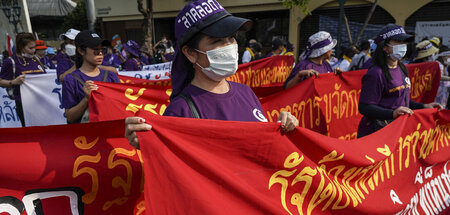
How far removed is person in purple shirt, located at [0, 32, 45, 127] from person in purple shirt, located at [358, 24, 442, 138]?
5073 mm

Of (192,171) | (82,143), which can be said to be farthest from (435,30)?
(82,143)

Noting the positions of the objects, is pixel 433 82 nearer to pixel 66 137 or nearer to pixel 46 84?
pixel 66 137

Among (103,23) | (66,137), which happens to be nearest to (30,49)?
(66,137)

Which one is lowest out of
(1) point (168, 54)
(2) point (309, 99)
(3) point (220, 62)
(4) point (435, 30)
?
(1) point (168, 54)

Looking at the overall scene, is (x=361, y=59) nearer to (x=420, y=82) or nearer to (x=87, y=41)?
(x=420, y=82)

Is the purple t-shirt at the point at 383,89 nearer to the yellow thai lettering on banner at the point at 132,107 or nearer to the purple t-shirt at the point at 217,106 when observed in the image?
the purple t-shirt at the point at 217,106

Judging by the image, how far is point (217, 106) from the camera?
167 centimetres

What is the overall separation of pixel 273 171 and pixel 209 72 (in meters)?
0.66

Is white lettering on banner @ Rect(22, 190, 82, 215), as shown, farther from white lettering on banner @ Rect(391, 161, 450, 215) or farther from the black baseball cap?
white lettering on banner @ Rect(391, 161, 450, 215)

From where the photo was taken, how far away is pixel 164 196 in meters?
1.45

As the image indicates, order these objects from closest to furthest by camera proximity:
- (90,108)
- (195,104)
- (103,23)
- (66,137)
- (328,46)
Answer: (195,104) → (66,137) → (90,108) → (328,46) → (103,23)

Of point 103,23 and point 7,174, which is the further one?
point 103,23

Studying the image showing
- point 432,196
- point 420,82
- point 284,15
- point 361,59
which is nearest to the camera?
point 432,196

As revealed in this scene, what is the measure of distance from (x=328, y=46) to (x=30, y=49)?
478 cm
